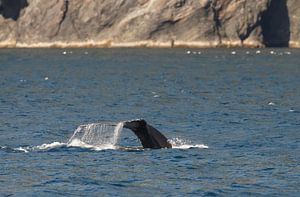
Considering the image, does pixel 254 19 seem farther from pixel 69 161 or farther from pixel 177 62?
pixel 69 161

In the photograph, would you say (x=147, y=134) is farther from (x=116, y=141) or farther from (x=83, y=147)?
(x=116, y=141)

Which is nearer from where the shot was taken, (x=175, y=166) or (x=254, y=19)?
(x=175, y=166)

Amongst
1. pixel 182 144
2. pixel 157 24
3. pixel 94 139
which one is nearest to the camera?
pixel 182 144

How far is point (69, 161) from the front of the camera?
40.2 metres

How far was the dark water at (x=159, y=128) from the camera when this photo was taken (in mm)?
35250

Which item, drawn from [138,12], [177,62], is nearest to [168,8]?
[138,12]

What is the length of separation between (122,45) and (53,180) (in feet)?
505

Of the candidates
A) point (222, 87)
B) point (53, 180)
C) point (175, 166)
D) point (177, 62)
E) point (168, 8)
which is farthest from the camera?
point (168, 8)

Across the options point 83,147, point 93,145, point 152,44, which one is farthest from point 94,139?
point 152,44

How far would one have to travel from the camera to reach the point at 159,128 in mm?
54844

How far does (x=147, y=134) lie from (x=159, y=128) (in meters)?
12.6

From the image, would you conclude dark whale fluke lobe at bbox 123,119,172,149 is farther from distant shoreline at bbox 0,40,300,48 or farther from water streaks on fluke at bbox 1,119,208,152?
distant shoreline at bbox 0,40,300,48

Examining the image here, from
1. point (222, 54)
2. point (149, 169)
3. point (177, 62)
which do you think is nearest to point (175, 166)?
point (149, 169)

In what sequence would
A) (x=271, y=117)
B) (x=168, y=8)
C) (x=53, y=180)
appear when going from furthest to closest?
(x=168, y=8)
(x=271, y=117)
(x=53, y=180)
